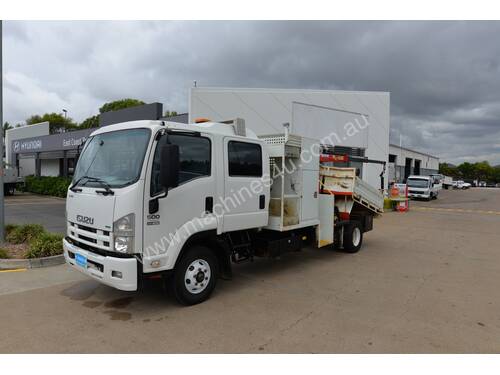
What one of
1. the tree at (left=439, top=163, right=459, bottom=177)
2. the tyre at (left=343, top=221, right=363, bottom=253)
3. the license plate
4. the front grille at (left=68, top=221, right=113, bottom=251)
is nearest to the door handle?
the front grille at (left=68, top=221, right=113, bottom=251)

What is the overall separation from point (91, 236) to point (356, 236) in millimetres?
6060

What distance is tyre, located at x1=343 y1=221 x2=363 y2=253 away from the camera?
8.05 m

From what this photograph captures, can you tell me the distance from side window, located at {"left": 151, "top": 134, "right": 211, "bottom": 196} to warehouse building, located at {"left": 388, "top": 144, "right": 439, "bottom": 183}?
94.9 feet

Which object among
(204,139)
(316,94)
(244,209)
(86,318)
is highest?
(316,94)

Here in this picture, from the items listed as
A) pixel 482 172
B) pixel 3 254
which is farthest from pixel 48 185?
pixel 482 172

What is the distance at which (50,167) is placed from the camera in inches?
1272

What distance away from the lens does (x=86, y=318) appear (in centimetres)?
427

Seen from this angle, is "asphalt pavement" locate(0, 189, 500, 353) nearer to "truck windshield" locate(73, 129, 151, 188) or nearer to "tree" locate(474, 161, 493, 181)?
"truck windshield" locate(73, 129, 151, 188)

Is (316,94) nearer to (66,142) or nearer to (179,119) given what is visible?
(179,119)

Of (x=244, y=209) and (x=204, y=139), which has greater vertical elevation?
(x=204, y=139)

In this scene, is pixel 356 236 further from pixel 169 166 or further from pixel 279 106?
pixel 279 106

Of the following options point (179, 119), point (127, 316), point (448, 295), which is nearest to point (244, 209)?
point (127, 316)

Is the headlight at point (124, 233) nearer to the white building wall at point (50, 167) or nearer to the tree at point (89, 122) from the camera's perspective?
the white building wall at point (50, 167)

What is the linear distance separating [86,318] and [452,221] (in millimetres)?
14949
